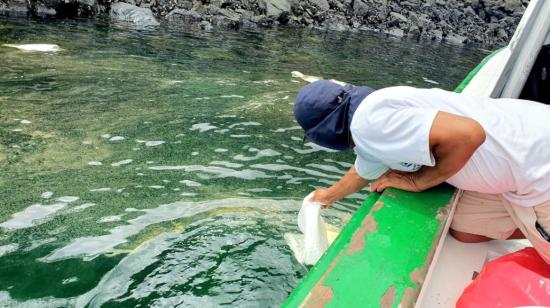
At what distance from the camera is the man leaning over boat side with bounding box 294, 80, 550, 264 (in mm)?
2330

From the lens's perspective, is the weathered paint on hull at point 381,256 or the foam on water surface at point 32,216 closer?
the weathered paint on hull at point 381,256

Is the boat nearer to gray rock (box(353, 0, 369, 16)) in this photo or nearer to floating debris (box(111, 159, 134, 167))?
floating debris (box(111, 159, 134, 167))

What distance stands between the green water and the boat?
3.60 ft

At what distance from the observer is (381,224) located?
2383 millimetres

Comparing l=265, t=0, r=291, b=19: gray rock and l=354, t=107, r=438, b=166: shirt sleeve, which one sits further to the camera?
l=265, t=0, r=291, b=19: gray rock

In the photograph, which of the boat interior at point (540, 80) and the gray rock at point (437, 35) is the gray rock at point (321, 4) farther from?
the boat interior at point (540, 80)

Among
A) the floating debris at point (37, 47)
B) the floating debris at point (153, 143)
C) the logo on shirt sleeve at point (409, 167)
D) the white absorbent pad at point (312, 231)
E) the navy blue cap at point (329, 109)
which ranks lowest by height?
the floating debris at point (37, 47)

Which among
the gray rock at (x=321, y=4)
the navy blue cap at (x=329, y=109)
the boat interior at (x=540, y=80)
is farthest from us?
the gray rock at (x=321, y=4)

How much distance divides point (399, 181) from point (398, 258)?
2.33ft

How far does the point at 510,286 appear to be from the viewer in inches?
80.0

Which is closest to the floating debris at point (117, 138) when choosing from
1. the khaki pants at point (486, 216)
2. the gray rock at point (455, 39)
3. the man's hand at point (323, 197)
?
the man's hand at point (323, 197)

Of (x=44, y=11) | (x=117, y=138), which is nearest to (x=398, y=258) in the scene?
(x=117, y=138)

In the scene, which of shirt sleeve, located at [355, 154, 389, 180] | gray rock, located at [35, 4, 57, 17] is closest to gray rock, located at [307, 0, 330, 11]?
gray rock, located at [35, 4, 57, 17]

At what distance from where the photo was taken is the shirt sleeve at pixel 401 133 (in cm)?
233
